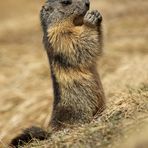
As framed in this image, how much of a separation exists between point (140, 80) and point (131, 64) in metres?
1.58

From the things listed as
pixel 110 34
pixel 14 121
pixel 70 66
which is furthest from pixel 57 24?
pixel 110 34

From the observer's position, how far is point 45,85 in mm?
14766

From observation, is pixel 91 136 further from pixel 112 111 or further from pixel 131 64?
pixel 131 64

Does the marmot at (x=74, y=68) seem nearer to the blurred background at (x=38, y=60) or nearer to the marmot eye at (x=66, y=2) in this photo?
the marmot eye at (x=66, y=2)

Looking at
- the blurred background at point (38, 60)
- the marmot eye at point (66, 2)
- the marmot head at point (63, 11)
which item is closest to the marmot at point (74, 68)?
the marmot head at point (63, 11)

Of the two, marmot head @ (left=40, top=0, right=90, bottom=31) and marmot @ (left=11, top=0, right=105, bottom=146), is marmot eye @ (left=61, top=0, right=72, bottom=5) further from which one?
marmot @ (left=11, top=0, right=105, bottom=146)

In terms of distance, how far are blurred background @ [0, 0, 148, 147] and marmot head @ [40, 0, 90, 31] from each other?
2.83 feet

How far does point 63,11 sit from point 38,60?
642 cm

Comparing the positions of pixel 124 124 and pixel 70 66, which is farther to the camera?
pixel 70 66

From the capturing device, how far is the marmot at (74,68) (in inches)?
376

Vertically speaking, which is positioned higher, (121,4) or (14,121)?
(121,4)

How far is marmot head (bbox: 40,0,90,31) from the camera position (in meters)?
10.0

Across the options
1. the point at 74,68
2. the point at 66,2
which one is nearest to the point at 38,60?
the point at 66,2

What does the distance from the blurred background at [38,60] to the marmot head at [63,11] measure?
86 cm
